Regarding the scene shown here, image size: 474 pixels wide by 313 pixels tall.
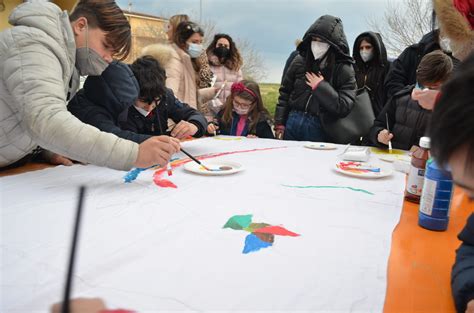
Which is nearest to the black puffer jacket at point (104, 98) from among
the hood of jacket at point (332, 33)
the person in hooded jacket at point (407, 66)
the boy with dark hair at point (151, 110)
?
the boy with dark hair at point (151, 110)

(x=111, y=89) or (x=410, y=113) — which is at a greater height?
(x=111, y=89)

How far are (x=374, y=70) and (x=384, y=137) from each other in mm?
1332

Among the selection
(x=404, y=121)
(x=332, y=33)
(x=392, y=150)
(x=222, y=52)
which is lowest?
(x=392, y=150)

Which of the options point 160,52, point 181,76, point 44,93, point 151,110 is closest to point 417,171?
point 44,93

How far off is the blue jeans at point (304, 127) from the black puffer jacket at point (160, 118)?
2.23 feet

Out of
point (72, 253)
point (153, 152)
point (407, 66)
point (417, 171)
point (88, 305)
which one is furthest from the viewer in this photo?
point (407, 66)

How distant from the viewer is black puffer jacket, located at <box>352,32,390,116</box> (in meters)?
2.68

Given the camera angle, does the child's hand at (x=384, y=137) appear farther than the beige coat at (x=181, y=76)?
No

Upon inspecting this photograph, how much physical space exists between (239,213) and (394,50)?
270 cm

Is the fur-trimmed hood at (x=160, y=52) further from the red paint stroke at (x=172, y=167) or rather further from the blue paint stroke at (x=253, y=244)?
the blue paint stroke at (x=253, y=244)

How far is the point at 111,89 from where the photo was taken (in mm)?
1437

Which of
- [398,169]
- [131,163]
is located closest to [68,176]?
[131,163]

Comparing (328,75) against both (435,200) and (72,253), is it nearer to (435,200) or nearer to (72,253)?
(435,200)

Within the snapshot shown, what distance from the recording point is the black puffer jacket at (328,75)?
202cm
